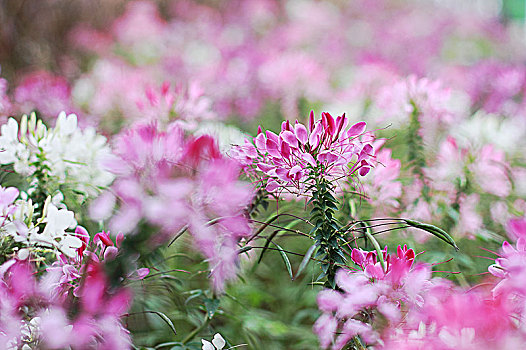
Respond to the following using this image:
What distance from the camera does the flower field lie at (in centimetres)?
45

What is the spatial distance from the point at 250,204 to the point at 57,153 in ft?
0.99

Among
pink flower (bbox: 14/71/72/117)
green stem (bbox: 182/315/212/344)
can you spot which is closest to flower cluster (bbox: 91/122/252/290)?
green stem (bbox: 182/315/212/344)

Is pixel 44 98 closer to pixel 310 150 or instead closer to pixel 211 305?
pixel 211 305

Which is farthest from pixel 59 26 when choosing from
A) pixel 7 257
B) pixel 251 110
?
→ pixel 7 257

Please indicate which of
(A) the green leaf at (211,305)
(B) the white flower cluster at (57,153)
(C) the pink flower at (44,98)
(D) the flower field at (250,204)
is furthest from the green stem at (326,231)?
(C) the pink flower at (44,98)

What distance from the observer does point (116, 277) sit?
396 millimetres

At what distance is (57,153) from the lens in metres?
0.67

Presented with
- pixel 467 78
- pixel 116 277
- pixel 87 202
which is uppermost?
→ pixel 467 78

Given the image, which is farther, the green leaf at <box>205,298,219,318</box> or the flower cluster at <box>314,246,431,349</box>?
the green leaf at <box>205,298,219,318</box>

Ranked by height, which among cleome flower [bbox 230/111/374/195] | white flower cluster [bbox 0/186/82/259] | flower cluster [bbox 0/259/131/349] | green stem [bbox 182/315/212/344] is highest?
cleome flower [bbox 230/111/374/195]

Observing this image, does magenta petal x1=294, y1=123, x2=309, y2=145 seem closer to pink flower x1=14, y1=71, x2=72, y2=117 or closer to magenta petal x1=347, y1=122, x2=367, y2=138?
magenta petal x1=347, y1=122, x2=367, y2=138

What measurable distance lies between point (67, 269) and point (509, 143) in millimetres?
928

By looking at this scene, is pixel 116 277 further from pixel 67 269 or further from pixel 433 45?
pixel 433 45

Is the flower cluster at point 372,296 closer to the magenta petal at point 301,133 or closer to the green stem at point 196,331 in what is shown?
the magenta petal at point 301,133
